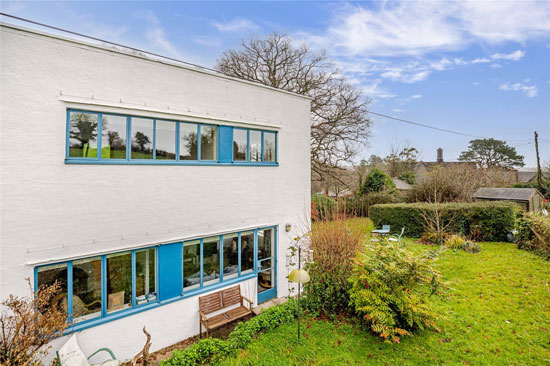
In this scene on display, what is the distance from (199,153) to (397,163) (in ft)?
104

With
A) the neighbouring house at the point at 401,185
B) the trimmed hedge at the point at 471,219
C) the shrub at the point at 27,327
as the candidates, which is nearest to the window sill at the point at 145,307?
the shrub at the point at 27,327

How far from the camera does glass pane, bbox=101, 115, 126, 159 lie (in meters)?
5.75

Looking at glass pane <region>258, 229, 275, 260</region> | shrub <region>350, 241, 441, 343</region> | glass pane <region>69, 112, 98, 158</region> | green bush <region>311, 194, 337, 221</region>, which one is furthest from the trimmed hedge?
glass pane <region>69, 112, 98, 158</region>

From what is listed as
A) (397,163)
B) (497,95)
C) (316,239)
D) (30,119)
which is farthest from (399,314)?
(397,163)

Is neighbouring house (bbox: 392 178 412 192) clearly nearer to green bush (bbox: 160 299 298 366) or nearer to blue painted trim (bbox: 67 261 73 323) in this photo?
green bush (bbox: 160 299 298 366)

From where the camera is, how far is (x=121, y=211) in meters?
5.88

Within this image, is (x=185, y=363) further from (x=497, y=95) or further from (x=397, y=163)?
(x=397, y=163)

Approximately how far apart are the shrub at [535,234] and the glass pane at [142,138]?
15.7 m

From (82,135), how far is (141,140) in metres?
1.17

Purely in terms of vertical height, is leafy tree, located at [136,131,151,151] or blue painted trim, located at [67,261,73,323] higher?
leafy tree, located at [136,131,151,151]

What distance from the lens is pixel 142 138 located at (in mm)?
6277

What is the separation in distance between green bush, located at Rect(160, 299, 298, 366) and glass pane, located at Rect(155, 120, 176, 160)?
15.0 feet

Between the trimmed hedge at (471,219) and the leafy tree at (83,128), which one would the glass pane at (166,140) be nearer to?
the leafy tree at (83,128)

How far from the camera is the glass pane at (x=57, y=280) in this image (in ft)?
16.5
